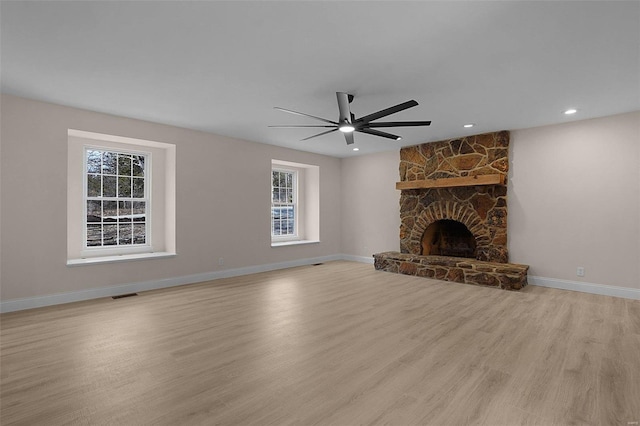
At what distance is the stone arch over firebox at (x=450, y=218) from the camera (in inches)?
214

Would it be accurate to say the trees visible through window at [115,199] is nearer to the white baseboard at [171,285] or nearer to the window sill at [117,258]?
the window sill at [117,258]

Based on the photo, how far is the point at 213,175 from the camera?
545 centimetres

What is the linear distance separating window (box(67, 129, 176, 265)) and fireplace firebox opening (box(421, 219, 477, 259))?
4822mm

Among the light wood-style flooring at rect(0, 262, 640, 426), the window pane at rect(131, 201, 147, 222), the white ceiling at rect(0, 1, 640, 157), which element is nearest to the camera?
the light wood-style flooring at rect(0, 262, 640, 426)

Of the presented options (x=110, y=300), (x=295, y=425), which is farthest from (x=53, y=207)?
(x=295, y=425)

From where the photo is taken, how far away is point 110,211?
4.74m

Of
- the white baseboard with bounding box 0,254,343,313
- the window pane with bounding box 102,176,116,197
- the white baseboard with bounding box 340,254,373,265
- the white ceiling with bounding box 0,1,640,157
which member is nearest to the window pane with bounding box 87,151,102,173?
the window pane with bounding box 102,176,116,197

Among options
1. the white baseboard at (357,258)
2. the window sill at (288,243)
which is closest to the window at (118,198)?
the window sill at (288,243)

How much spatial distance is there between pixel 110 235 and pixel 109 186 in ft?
2.45

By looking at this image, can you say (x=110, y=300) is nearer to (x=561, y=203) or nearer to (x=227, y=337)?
(x=227, y=337)

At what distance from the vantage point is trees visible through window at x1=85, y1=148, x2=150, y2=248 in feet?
15.0

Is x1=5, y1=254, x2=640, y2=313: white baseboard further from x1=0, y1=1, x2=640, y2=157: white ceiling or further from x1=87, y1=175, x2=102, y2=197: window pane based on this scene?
x1=0, y1=1, x2=640, y2=157: white ceiling

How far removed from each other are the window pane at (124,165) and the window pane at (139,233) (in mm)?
828

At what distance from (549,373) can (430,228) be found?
169 inches
